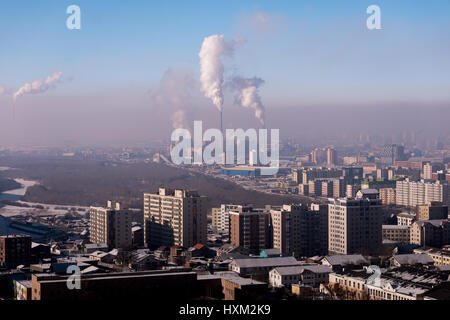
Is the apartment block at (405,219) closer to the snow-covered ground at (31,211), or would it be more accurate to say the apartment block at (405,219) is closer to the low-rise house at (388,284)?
the low-rise house at (388,284)

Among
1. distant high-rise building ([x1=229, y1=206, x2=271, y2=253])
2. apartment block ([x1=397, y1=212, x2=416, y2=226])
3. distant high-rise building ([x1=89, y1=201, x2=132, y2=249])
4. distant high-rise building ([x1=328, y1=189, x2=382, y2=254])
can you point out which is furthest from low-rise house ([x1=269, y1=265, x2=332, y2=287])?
apartment block ([x1=397, y1=212, x2=416, y2=226])

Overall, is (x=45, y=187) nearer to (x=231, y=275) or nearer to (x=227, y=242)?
(x=227, y=242)

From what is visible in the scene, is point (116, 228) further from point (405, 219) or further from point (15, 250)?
point (405, 219)

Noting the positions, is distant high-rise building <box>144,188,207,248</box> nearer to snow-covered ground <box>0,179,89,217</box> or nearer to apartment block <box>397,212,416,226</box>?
apartment block <box>397,212,416,226</box>

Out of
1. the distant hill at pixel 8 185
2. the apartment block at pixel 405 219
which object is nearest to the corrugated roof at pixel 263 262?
the apartment block at pixel 405 219
